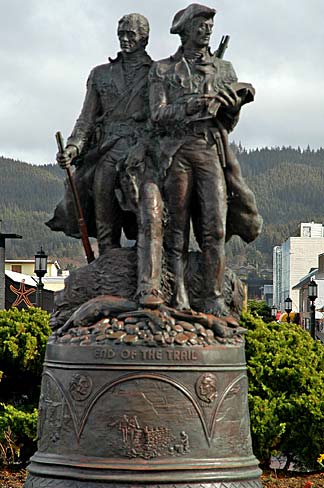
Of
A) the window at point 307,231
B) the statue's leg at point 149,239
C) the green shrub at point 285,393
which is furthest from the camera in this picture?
the window at point 307,231

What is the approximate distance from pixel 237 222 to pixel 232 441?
1807mm

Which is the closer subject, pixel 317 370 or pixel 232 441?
pixel 232 441

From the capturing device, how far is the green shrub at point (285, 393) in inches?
706

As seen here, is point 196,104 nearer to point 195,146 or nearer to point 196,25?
point 195,146

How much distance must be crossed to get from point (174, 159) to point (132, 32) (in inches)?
44.5

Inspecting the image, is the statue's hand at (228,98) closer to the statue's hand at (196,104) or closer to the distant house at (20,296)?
the statue's hand at (196,104)

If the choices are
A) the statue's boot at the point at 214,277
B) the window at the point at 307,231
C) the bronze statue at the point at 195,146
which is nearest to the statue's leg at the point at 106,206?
the bronze statue at the point at 195,146

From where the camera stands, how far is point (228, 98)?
9.72 meters

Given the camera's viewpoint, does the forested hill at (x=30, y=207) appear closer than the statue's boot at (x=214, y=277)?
No

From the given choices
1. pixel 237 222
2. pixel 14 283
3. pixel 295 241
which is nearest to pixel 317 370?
pixel 237 222

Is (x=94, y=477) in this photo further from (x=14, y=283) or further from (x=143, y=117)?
(x=14, y=283)

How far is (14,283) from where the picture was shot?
44.1 m

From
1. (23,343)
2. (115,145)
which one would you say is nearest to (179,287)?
(115,145)

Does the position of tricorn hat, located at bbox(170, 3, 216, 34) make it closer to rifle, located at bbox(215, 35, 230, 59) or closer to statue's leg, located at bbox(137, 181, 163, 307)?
rifle, located at bbox(215, 35, 230, 59)
